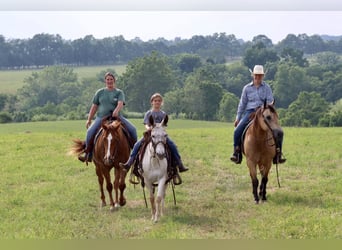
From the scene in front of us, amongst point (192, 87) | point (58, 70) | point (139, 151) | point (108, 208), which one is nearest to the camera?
point (139, 151)

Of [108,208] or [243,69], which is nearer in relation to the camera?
[108,208]

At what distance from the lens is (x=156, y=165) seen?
8.85 metres

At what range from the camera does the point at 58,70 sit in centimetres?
11125

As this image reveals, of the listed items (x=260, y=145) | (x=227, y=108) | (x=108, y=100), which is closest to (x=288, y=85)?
(x=227, y=108)

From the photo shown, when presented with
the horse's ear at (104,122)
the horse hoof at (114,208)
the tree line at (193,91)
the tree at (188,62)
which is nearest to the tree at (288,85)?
the tree line at (193,91)

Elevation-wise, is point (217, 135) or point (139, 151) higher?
point (139, 151)

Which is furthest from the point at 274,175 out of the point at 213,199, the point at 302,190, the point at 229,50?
the point at 229,50

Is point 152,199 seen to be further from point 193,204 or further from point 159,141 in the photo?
point 193,204

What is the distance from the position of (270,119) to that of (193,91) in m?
73.2

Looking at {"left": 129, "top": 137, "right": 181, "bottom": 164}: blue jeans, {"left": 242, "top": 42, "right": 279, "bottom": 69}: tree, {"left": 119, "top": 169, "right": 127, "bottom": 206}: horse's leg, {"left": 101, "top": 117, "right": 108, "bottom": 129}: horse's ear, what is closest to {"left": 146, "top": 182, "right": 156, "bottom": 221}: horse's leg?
{"left": 129, "top": 137, "right": 181, "bottom": 164}: blue jeans

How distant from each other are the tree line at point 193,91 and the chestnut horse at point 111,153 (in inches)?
2034

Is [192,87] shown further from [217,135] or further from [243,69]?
[217,135]

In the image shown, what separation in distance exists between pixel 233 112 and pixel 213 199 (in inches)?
2433

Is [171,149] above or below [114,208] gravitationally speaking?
above
